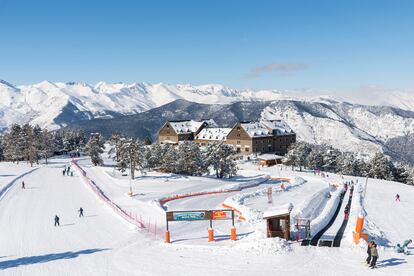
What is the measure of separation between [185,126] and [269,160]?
40.4 m

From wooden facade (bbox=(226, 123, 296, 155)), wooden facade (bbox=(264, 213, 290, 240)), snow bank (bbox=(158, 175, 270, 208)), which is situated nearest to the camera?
wooden facade (bbox=(264, 213, 290, 240))

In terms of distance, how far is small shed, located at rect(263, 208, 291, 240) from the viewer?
2598cm

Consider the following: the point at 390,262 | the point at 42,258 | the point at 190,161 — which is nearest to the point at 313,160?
the point at 190,161

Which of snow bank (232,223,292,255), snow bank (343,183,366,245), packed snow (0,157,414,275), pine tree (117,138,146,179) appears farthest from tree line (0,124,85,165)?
snow bank (232,223,292,255)

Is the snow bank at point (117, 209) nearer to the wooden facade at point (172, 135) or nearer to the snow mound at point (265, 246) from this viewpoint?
the snow mound at point (265, 246)

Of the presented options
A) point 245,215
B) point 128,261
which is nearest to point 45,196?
point 245,215

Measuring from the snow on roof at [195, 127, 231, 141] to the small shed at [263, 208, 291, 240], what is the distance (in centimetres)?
10629

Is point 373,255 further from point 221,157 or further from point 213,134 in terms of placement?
point 213,134

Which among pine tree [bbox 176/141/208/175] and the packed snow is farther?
pine tree [bbox 176/141/208/175]

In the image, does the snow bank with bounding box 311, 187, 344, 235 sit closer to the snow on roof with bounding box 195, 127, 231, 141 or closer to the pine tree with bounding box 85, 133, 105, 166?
the pine tree with bounding box 85, 133, 105, 166

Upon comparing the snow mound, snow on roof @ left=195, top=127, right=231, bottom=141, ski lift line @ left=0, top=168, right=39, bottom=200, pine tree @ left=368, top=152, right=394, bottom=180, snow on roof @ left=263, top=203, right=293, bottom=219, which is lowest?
pine tree @ left=368, top=152, right=394, bottom=180

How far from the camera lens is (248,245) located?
81.4 ft

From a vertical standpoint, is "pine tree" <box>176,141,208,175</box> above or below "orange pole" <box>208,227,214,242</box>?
above

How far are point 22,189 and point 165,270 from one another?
145ft
